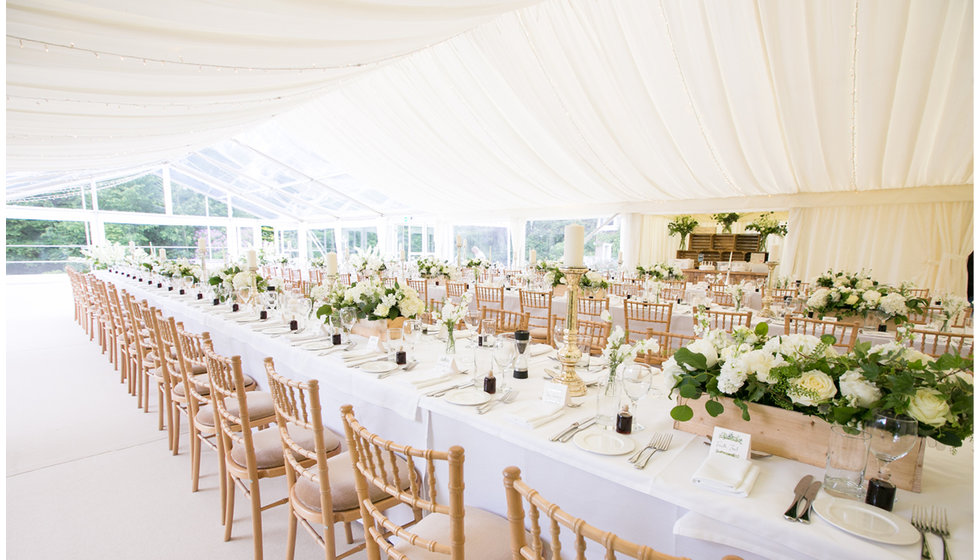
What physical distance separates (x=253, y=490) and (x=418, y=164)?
9882mm

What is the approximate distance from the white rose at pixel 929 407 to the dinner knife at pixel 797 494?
334 mm

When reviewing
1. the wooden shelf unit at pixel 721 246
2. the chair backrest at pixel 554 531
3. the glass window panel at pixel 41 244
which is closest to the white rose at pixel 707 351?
the chair backrest at pixel 554 531

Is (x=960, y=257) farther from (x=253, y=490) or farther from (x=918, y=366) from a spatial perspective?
(x=253, y=490)

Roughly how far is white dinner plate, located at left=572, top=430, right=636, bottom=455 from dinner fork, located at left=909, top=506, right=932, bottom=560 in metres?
0.72

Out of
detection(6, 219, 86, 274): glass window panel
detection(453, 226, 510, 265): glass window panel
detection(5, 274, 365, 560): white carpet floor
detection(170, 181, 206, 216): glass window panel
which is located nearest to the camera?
detection(5, 274, 365, 560): white carpet floor

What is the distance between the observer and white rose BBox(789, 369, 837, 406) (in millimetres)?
1317

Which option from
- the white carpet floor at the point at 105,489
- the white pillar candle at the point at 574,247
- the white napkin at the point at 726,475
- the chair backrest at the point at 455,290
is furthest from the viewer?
the chair backrest at the point at 455,290

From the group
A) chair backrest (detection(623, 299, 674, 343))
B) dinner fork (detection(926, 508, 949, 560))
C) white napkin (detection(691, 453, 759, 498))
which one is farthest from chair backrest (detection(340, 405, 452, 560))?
chair backrest (detection(623, 299, 674, 343))

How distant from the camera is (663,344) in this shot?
459 cm

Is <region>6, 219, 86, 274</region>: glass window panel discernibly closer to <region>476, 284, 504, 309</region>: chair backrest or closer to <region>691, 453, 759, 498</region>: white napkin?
<region>476, 284, 504, 309</region>: chair backrest

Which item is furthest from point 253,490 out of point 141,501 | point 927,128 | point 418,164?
point 418,164

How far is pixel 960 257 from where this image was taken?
8117 millimetres

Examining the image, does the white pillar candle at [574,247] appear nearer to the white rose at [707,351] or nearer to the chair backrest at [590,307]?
the white rose at [707,351]

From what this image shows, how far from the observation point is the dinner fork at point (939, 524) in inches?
42.8
